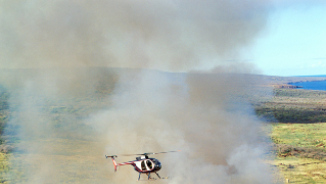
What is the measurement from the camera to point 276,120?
50656 millimetres

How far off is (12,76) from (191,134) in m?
37.3

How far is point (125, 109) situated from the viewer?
137ft

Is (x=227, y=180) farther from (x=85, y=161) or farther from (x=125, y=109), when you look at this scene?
(x=125, y=109)

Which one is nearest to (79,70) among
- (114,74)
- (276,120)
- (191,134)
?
(114,74)

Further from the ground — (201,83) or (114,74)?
(114,74)

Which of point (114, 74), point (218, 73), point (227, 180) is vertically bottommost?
point (227, 180)

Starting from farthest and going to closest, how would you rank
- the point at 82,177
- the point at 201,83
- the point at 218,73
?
the point at 218,73
the point at 201,83
the point at 82,177

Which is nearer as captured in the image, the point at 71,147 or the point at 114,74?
the point at 71,147

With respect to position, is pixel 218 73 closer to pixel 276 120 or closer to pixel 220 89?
pixel 220 89

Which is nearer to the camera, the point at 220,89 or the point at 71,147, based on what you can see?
the point at 71,147

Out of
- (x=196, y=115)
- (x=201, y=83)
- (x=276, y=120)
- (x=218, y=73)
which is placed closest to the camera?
(x=196, y=115)

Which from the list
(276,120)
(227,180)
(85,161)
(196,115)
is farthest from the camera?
(276,120)

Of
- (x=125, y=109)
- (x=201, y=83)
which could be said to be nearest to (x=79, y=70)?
(x=125, y=109)

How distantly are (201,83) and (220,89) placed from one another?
3.62 metres
